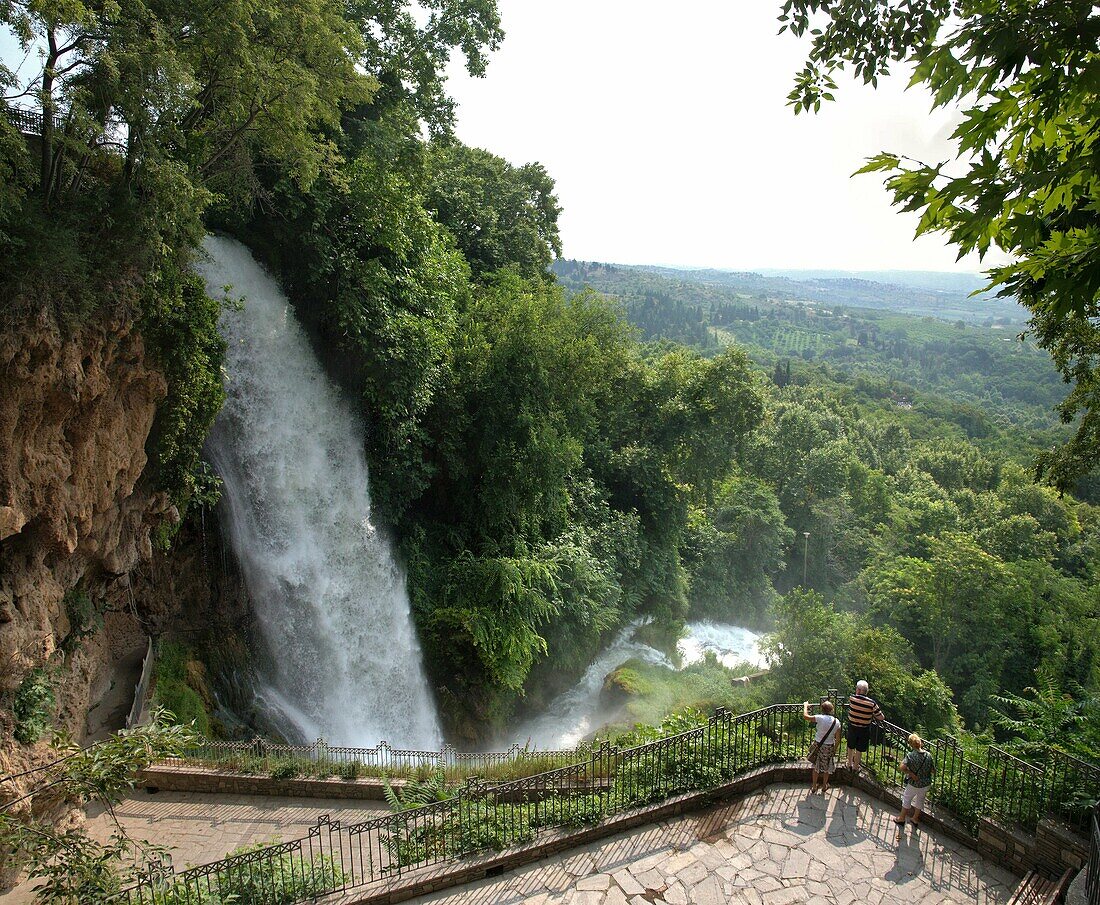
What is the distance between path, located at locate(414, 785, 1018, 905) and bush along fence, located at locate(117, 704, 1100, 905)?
0.41 meters

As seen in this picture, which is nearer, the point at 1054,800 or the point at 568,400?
the point at 1054,800

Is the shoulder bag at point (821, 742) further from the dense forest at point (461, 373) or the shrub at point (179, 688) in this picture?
the shrub at point (179, 688)

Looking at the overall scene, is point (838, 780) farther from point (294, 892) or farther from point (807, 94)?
point (807, 94)

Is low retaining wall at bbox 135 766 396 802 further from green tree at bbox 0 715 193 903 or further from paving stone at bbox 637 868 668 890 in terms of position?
paving stone at bbox 637 868 668 890

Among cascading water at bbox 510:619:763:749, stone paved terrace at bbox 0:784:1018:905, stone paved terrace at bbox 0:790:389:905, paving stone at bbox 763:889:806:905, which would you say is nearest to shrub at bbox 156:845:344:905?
stone paved terrace at bbox 0:784:1018:905

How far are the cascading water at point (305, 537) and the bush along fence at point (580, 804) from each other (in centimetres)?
498

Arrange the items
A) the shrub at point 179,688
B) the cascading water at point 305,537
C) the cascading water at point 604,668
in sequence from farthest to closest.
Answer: the cascading water at point 604,668 < the cascading water at point 305,537 < the shrub at point 179,688

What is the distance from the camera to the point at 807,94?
234 inches

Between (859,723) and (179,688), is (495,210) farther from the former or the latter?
(859,723)

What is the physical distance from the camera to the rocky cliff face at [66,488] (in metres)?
7.47

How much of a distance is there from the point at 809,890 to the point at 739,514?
1076 inches

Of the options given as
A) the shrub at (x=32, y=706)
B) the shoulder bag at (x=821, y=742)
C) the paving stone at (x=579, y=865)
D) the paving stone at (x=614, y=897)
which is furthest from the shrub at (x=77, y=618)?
the shoulder bag at (x=821, y=742)

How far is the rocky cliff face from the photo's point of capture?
7469 millimetres

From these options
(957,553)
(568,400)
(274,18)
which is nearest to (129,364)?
(274,18)
